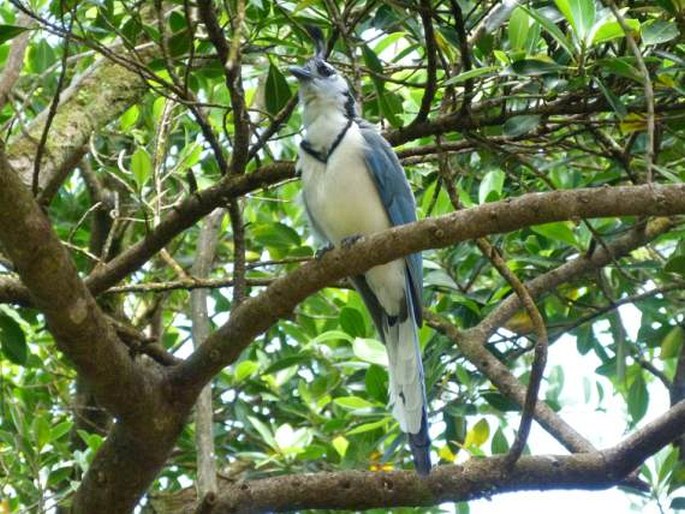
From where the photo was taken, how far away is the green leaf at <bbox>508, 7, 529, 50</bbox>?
4.04m

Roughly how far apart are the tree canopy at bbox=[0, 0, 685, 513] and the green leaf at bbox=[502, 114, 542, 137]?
2 centimetres

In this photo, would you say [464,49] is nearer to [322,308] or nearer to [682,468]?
[682,468]

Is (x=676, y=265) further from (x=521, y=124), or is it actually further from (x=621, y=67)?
(x=621, y=67)

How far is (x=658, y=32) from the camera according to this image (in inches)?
145

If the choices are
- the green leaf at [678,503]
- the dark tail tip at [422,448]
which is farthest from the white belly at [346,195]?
the green leaf at [678,503]

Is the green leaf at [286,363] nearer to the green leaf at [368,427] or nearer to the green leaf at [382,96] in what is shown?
the green leaf at [368,427]

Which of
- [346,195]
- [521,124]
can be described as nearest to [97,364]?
[521,124]

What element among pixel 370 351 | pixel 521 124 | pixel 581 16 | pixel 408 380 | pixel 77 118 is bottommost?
pixel 408 380

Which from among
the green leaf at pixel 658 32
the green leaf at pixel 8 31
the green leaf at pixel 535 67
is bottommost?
the green leaf at pixel 535 67

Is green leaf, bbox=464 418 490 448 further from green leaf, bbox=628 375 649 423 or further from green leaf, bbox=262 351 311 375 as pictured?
green leaf, bbox=262 351 311 375

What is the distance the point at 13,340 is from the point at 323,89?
161cm

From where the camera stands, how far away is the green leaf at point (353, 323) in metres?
5.39

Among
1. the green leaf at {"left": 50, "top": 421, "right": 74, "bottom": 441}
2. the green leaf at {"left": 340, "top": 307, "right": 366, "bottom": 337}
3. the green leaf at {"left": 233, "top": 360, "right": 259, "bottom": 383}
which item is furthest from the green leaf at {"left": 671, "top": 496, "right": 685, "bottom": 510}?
the green leaf at {"left": 50, "top": 421, "right": 74, "bottom": 441}

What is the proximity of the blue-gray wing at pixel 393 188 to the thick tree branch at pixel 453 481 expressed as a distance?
3.18 ft
